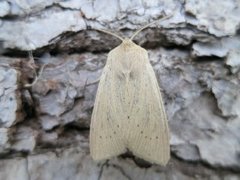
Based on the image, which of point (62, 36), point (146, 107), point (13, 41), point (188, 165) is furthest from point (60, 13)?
point (188, 165)

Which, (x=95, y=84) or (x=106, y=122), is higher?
(x=95, y=84)

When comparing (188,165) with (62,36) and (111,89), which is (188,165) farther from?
(62,36)

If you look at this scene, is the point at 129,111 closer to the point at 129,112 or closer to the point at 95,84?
the point at 129,112

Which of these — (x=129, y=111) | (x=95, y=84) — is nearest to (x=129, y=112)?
(x=129, y=111)
